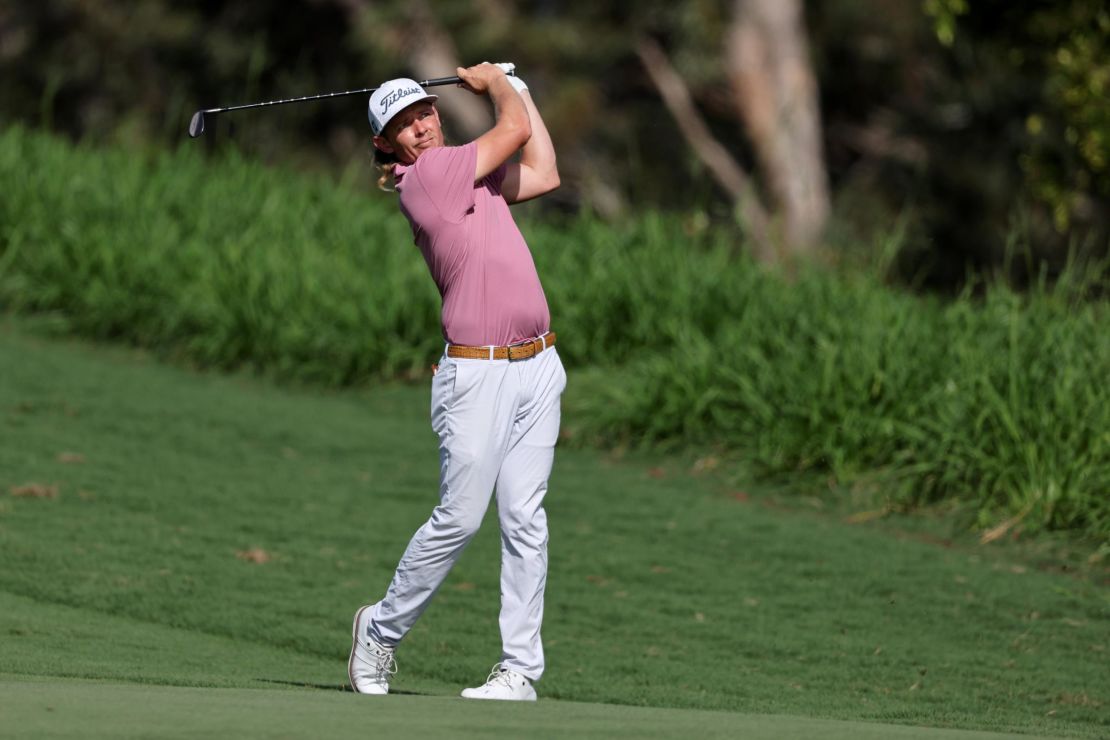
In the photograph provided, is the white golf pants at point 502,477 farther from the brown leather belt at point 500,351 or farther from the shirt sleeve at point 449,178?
the shirt sleeve at point 449,178

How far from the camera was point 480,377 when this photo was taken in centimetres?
525

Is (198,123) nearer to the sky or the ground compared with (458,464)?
nearer to the sky

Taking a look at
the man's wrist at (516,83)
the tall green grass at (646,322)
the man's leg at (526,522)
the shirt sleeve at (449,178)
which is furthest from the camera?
the tall green grass at (646,322)

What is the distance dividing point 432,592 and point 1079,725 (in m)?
2.18

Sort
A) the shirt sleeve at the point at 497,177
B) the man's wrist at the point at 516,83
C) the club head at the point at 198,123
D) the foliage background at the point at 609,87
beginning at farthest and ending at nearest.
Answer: the foliage background at the point at 609,87 → the club head at the point at 198,123 → the man's wrist at the point at 516,83 → the shirt sleeve at the point at 497,177

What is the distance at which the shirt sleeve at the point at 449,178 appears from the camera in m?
5.21

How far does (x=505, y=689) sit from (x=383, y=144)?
1.65 meters

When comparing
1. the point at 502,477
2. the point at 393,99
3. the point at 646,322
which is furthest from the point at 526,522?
the point at 646,322

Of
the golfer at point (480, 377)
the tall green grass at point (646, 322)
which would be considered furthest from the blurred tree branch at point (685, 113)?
the golfer at point (480, 377)

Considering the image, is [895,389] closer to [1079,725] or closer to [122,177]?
[1079,725]

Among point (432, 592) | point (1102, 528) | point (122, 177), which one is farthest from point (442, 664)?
point (122, 177)

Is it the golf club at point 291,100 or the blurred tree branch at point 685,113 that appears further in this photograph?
the blurred tree branch at point 685,113

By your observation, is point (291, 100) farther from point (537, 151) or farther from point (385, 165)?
point (537, 151)

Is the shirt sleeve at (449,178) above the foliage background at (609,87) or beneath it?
beneath
